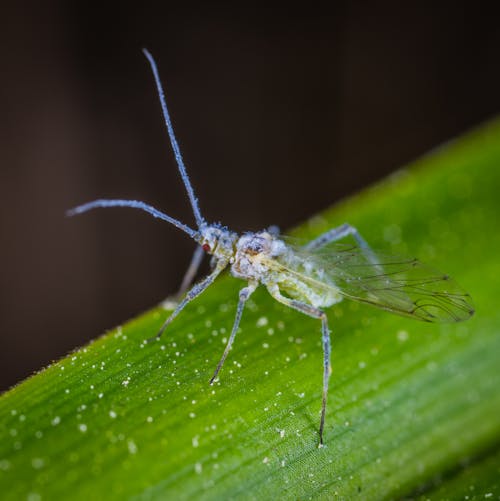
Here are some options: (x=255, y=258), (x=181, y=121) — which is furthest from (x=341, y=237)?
(x=181, y=121)

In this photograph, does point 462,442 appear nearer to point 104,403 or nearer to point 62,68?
point 104,403

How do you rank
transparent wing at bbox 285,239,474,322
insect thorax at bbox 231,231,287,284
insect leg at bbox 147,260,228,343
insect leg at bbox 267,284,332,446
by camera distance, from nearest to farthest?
1. insect leg at bbox 267,284,332,446
2. insect leg at bbox 147,260,228,343
3. transparent wing at bbox 285,239,474,322
4. insect thorax at bbox 231,231,287,284

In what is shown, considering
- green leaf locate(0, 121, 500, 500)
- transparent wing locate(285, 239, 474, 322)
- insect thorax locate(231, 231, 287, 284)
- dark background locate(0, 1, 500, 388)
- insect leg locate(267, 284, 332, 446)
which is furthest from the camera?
dark background locate(0, 1, 500, 388)

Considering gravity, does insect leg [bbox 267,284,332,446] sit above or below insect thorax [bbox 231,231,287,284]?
below

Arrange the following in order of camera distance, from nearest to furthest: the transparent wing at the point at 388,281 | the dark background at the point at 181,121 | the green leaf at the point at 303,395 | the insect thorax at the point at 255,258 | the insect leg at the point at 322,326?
the green leaf at the point at 303,395 → the insect leg at the point at 322,326 → the transparent wing at the point at 388,281 → the insect thorax at the point at 255,258 → the dark background at the point at 181,121

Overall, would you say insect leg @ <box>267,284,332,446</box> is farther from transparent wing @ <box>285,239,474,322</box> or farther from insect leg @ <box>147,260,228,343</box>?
insect leg @ <box>147,260,228,343</box>

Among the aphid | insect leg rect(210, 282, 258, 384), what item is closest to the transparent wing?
the aphid

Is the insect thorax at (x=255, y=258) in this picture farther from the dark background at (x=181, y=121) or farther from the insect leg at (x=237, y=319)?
the dark background at (x=181, y=121)

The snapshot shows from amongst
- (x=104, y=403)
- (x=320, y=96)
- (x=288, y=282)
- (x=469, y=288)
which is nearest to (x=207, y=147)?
(x=320, y=96)

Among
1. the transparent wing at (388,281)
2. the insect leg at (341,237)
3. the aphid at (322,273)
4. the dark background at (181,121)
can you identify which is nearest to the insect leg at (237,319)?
the aphid at (322,273)
